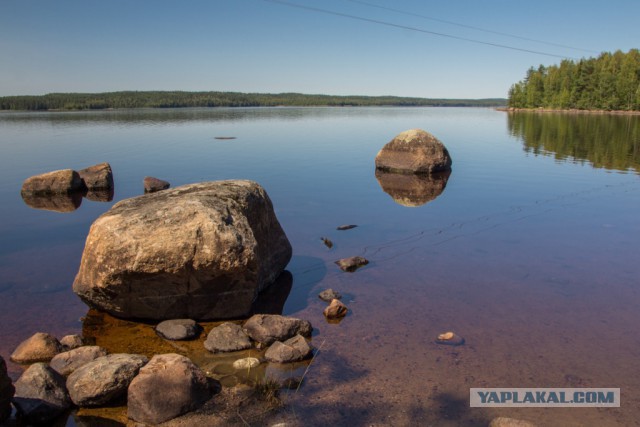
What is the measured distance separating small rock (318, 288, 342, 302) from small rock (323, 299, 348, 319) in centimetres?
66

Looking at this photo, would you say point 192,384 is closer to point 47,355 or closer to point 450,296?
point 47,355

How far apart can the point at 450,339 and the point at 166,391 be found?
4.85 m

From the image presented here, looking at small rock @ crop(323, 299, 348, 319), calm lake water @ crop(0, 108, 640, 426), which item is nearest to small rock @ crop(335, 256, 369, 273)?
calm lake water @ crop(0, 108, 640, 426)

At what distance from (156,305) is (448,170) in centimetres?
2298

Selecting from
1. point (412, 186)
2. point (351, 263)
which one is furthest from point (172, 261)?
point (412, 186)

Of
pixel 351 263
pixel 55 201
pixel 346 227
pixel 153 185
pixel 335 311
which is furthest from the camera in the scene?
pixel 153 185

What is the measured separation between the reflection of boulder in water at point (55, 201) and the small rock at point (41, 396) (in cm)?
1532

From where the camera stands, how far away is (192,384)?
692 centimetres

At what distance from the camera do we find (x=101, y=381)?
6.93 m

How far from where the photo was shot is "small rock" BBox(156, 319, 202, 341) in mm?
9008

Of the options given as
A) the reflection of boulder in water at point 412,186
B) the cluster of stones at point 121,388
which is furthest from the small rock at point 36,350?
the reflection of boulder in water at point 412,186

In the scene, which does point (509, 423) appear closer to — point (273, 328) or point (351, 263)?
point (273, 328)

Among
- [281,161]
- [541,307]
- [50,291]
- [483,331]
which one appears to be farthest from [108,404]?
[281,161]

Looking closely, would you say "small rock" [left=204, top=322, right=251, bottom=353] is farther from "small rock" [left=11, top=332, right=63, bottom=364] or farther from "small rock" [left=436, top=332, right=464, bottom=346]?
"small rock" [left=436, top=332, right=464, bottom=346]
